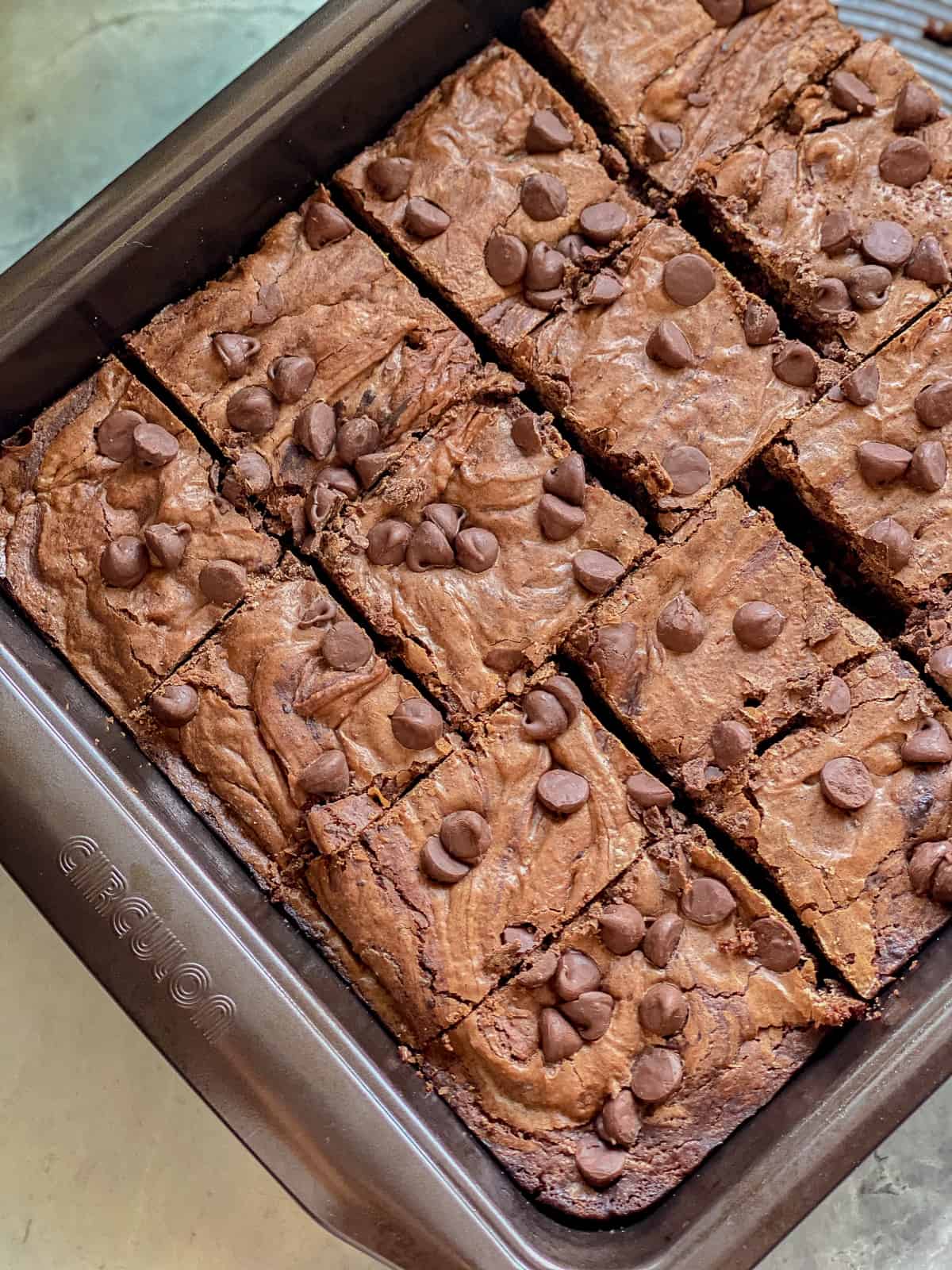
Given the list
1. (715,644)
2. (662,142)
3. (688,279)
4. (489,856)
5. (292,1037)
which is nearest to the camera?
(292,1037)

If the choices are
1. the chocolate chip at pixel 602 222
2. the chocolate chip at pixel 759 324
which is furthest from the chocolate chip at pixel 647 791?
the chocolate chip at pixel 602 222

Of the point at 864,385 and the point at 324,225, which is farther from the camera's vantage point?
the point at 324,225

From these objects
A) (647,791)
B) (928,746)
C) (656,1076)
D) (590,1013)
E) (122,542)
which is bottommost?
(656,1076)

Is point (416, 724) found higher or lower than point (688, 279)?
lower

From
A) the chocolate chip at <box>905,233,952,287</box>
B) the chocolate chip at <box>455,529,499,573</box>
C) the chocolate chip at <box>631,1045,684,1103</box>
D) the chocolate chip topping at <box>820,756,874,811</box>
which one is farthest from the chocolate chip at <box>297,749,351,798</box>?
the chocolate chip at <box>905,233,952,287</box>

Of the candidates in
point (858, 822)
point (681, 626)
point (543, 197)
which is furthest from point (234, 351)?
point (858, 822)

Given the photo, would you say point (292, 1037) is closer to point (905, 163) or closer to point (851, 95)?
point (905, 163)

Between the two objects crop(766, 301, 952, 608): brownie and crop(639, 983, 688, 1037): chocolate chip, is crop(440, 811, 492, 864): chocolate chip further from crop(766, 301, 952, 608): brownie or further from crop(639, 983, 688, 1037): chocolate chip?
crop(766, 301, 952, 608): brownie

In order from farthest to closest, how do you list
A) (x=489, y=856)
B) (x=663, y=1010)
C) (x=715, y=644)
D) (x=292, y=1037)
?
(x=715, y=644) → (x=489, y=856) → (x=663, y=1010) → (x=292, y=1037)
